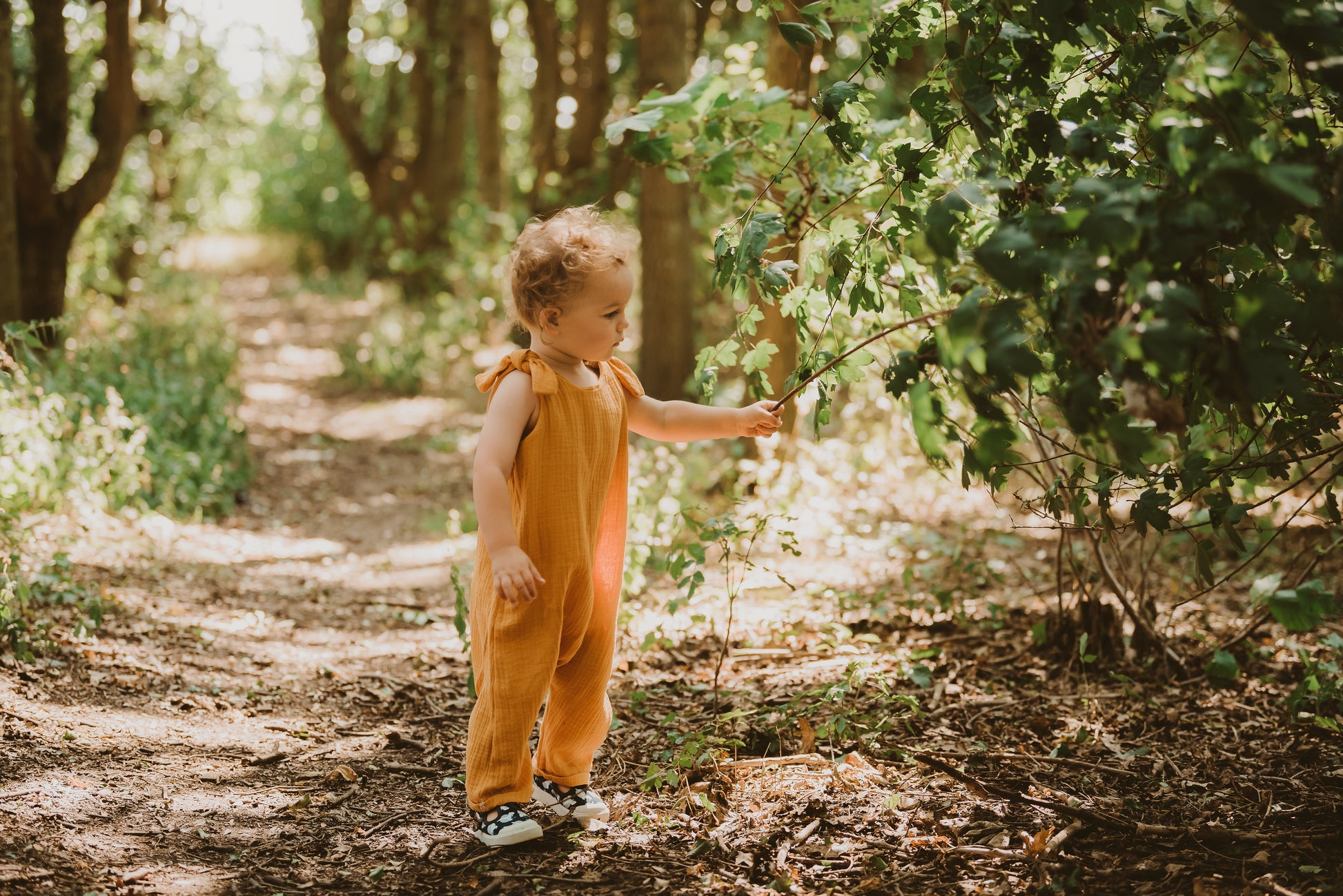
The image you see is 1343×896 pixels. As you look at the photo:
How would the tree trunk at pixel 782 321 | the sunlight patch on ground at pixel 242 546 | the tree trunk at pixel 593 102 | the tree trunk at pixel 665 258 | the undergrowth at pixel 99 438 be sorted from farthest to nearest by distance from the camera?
the tree trunk at pixel 593 102 → the tree trunk at pixel 665 258 → the tree trunk at pixel 782 321 → the sunlight patch on ground at pixel 242 546 → the undergrowth at pixel 99 438

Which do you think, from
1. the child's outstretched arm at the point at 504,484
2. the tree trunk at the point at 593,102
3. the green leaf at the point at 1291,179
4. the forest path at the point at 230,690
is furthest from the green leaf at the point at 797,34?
the tree trunk at the point at 593,102

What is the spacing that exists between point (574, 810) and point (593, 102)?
9151 millimetres

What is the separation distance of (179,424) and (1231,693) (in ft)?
19.5

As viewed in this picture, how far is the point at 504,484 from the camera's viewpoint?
2457 mm

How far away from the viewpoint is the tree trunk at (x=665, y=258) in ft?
23.2

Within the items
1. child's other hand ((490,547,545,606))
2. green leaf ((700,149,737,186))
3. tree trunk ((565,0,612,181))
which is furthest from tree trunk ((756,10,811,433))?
tree trunk ((565,0,612,181))

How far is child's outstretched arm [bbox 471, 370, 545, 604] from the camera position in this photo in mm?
2410

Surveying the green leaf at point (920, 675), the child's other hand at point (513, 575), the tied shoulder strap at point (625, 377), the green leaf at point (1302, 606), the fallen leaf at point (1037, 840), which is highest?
the tied shoulder strap at point (625, 377)

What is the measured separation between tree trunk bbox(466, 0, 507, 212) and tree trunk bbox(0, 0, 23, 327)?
808 cm

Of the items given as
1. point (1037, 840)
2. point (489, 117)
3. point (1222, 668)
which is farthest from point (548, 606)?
point (489, 117)

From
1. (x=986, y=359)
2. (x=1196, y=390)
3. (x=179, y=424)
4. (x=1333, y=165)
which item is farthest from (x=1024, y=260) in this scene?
(x=179, y=424)

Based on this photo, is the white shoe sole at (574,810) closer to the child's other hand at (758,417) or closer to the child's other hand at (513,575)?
the child's other hand at (513,575)

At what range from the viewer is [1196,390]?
237 cm

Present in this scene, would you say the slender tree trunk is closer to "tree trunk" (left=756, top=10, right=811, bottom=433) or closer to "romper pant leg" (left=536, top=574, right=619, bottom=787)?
"tree trunk" (left=756, top=10, right=811, bottom=433)
